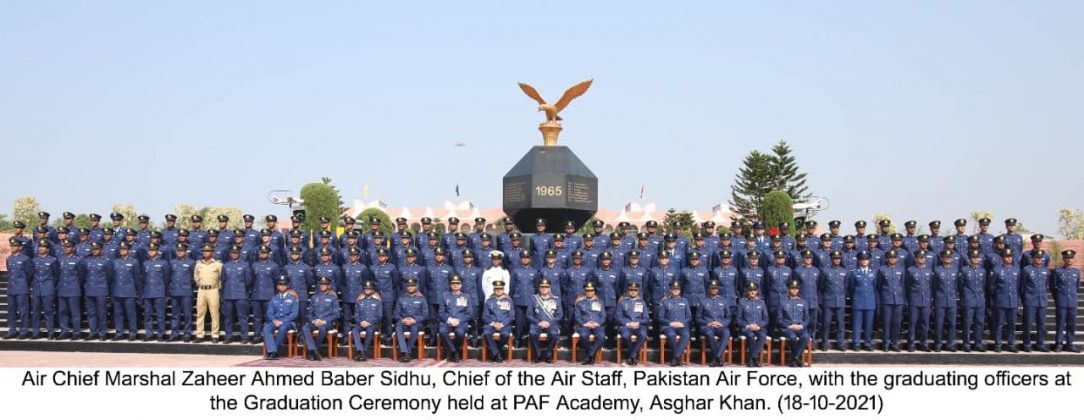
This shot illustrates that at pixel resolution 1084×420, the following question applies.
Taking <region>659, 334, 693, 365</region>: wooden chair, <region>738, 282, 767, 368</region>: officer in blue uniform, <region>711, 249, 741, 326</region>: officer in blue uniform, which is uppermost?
<region>711, 249, 741, 326</region>: officer in blue uniform

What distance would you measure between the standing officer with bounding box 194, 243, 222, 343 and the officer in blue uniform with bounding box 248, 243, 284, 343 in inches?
15.3

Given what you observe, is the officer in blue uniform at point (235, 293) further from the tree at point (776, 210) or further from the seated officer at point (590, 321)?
the tree at point (776, 210)

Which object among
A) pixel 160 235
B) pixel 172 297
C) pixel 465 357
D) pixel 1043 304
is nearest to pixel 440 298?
pixel 465 357

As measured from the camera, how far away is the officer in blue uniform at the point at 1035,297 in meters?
9.26

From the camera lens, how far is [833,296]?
9.15 metres

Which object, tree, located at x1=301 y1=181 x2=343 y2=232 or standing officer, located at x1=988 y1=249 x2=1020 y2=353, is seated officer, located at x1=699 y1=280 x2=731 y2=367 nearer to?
standing officer, located at x1=988 y1=249 x2=1020 y2=353

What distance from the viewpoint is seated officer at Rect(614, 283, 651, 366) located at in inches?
333

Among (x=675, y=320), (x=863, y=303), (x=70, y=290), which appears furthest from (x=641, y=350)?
(x=70, y=290)

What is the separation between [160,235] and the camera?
35.2ft

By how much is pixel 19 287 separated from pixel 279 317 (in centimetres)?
358

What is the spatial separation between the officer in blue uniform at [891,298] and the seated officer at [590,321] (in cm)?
313

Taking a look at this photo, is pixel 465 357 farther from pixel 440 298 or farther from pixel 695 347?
pixel 695 347

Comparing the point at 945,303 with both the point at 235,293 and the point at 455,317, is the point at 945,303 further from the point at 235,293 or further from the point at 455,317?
the point at 235,293

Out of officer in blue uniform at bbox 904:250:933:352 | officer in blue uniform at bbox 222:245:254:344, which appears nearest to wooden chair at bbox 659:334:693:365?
officer in blue uniform at bbox 904:250:933:352
